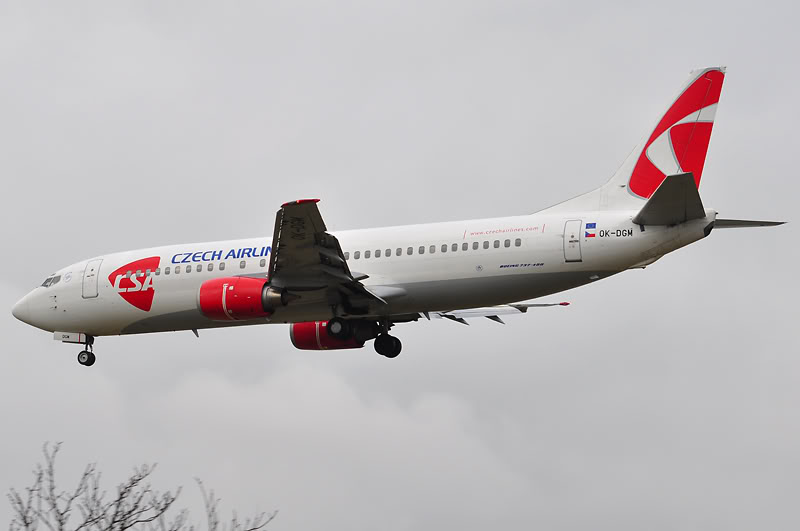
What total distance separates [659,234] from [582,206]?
2.92 meters

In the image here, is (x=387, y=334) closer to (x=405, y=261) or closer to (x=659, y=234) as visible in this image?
(x=405, y=261)

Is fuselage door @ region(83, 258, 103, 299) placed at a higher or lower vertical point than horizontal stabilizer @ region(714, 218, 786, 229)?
higher

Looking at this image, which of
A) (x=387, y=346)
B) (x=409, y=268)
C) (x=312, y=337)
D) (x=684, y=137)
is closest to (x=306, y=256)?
(x=409, y=268)

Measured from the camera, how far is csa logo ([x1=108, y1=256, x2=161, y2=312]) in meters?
37.0

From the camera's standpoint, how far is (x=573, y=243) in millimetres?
32031

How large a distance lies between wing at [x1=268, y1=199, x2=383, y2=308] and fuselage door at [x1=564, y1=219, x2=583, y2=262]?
17.8 feet

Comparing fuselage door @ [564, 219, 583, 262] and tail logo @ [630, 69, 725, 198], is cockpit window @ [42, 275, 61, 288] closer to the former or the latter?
fuselage door @ [564, 219, 583, 262]

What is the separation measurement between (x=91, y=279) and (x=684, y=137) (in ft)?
59.7

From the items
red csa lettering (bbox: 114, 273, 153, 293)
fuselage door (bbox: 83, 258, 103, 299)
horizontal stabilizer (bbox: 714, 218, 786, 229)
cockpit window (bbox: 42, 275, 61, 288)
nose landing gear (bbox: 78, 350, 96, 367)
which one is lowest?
horizontal stabilizer (bbox: 714, 218, 786, 229)

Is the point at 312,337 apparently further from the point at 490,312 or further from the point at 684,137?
the point at 684,137

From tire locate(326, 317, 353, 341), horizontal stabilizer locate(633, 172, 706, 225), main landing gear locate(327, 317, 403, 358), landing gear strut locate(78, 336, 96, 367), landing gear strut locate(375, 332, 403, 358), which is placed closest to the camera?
horizontal stabilizer locate(633, 172, 706, 225)

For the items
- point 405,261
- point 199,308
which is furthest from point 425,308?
point 199,308

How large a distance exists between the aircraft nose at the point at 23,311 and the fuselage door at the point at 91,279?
8.59ft

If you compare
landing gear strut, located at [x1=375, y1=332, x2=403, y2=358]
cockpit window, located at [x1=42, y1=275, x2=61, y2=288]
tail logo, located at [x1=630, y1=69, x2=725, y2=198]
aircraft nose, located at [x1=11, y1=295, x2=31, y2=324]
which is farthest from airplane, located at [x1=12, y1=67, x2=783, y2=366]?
aircraft nose, located at [x1=11, y1=295, x2=31, y2=324]
